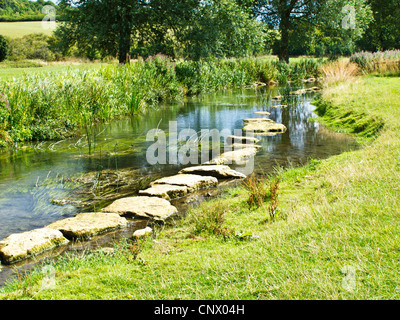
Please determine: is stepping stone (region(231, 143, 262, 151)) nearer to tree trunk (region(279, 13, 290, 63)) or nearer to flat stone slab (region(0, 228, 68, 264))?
flat stone slab (region(0, 228, 68, 264))

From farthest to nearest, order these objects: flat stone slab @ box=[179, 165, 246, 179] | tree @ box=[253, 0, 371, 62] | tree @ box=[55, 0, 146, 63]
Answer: tree @ box=[253, 0, 371, 62] → tree @ box=[55, 0, 146, 63] → flat stone slab @ box=[179, 165, 246, 179]

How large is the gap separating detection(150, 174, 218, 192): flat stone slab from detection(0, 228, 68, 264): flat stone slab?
82.8 inches

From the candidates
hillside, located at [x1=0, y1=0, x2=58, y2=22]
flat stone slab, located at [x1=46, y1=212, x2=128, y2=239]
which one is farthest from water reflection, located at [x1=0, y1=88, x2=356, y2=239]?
hillside, located at [x1=0, y1=0, x2=58, y2=22]

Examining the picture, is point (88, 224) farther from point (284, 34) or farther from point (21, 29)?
point (21, 29)

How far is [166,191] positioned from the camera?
18.5ft

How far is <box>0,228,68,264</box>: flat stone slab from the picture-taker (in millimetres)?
3789

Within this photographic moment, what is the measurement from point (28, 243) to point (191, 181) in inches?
104

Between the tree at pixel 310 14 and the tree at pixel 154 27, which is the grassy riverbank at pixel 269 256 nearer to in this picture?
the tree at pixel 154 27

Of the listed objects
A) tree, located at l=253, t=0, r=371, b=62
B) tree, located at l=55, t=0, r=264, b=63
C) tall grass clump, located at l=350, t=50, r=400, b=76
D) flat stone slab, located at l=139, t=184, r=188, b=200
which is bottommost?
flat stone slab, located at l=139, t=184, r=188, b=200

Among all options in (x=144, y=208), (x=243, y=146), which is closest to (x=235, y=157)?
(x=243, y=146)
